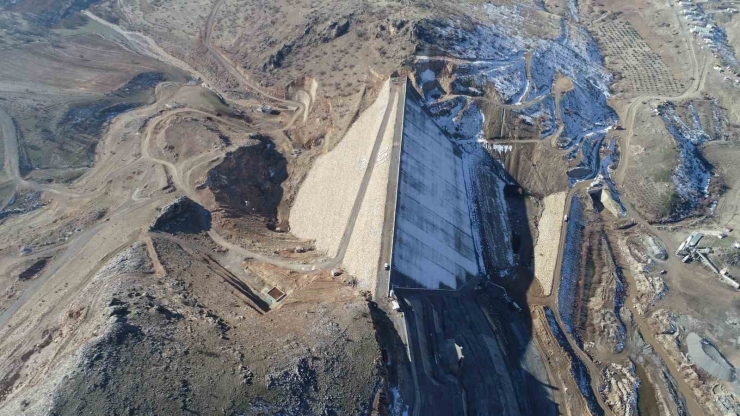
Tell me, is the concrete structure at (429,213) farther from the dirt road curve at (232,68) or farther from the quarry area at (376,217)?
the dirt road curve at (232,68)

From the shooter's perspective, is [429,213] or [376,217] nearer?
[376,217]

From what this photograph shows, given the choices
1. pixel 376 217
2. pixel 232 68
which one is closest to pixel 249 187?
pixel 376 217

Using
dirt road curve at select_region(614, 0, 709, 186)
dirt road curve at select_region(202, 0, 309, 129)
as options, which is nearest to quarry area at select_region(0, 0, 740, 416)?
dirt road curve at select_region(614, 0, 709, 186)

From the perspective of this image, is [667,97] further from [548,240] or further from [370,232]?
[370,232]

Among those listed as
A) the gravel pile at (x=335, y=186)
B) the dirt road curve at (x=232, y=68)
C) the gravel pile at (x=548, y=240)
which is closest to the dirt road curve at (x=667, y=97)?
the gravel pile at (x=548, y=240)

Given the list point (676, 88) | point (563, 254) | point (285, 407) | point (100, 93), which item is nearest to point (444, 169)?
point (563, 254)

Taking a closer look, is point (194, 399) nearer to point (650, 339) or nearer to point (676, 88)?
point (650, 339)

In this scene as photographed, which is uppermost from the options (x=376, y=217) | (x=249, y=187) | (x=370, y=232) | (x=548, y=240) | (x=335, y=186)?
(x=376, y=217)

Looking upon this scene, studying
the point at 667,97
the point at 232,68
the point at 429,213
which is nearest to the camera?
the point at 429,213
